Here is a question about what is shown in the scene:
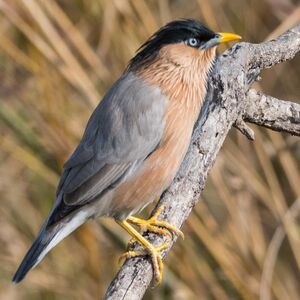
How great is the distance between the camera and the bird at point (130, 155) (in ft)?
15.3

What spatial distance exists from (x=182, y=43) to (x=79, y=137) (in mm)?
1397

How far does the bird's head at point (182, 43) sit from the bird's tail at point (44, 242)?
97 cm

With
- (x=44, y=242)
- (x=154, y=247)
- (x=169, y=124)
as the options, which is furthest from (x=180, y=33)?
(x=44, y=242)

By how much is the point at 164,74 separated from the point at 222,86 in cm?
46

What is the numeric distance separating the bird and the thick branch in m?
0.33

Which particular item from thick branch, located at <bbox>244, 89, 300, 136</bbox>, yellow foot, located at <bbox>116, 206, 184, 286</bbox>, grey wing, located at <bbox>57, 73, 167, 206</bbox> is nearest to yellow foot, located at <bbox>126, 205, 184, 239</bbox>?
yellow foot, located at <bbox>116, 206, 184, 286</bbox>

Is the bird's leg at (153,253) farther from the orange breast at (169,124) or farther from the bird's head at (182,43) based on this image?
the bird's head at (182,43)

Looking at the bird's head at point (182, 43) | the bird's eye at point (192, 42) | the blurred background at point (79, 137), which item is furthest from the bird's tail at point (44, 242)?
the blurred background at point (79, 137)

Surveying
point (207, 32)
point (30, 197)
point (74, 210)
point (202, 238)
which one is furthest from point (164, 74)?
point (30, 197)

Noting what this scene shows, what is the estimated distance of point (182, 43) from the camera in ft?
16.6

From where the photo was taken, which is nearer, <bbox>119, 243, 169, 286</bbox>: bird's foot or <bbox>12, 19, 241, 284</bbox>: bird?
<bbox>119, 243, 169, 286</bbox>: bird's foot

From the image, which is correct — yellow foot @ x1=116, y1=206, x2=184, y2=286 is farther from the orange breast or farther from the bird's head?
the bird's head

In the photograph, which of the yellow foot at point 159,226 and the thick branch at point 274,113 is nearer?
the yellow foot at point 159,226

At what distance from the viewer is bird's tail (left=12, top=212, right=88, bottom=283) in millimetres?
4531
